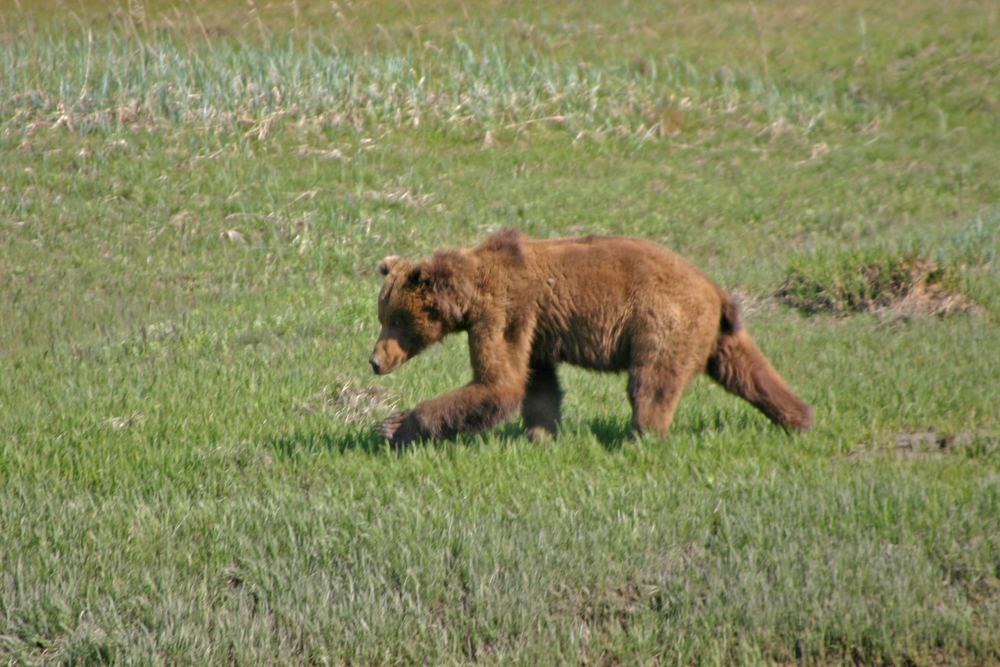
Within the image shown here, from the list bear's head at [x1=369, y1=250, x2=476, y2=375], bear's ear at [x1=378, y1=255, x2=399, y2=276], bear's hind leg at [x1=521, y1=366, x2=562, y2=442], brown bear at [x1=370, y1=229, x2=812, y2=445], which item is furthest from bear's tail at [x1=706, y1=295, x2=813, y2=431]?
bear's ear at [x1=378, y1=255, x2=399, y2=276]

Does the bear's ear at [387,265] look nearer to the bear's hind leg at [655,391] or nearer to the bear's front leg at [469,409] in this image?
the bear's front leg at [469,409]

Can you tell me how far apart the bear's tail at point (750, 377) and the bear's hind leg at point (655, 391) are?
33 cm

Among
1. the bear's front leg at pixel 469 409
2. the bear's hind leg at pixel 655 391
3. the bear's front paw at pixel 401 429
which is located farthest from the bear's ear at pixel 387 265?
the bear's hind leg at pixel 655 391

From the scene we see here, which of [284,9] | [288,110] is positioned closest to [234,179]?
[288,110]

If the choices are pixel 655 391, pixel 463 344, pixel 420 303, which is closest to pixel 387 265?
pixel 420 303

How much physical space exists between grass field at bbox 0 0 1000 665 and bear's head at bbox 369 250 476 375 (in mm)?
735

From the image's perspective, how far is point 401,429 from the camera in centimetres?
760

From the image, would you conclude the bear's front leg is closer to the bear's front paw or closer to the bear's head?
the bear's front paw

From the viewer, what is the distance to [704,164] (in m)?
19.7

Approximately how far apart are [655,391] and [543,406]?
3.25 feet

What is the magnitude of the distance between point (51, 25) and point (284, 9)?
5.40 meters

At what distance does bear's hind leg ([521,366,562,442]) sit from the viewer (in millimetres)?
8078

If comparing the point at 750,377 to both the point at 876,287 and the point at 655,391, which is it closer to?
the point at 655,391

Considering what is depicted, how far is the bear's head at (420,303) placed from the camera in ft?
25.1
